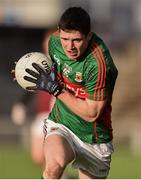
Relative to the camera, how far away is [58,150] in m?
8.93

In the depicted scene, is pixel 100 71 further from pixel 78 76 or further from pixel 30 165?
pixel 30 165

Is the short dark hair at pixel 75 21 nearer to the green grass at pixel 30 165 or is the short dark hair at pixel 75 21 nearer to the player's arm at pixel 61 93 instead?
the player's arm at pixel 61 93

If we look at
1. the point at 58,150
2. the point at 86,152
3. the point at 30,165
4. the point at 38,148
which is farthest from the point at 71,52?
the point at 30,165

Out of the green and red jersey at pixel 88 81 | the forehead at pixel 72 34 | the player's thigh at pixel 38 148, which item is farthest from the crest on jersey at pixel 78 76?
the player's thigh at pixel 38 148

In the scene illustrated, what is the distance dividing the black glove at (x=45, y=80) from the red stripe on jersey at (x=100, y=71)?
0.36 meters

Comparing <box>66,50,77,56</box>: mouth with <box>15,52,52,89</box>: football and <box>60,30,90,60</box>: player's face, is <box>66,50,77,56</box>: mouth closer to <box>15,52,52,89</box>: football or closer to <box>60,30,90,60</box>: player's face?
<box>60,30,90,60</box>: player's face

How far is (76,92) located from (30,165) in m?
8.52

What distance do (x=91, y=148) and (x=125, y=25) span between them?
22929mm

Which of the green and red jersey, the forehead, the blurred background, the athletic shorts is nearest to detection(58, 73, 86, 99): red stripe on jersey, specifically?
the green and red jersey

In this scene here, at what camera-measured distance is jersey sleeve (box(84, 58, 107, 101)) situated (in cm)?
895

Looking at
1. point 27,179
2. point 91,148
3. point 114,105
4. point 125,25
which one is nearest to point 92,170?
point 91,148

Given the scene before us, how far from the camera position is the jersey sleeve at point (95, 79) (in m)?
8.95

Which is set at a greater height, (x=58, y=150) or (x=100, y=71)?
(x=100, y=71)

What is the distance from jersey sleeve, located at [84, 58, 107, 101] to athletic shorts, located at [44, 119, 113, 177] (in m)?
0.48
